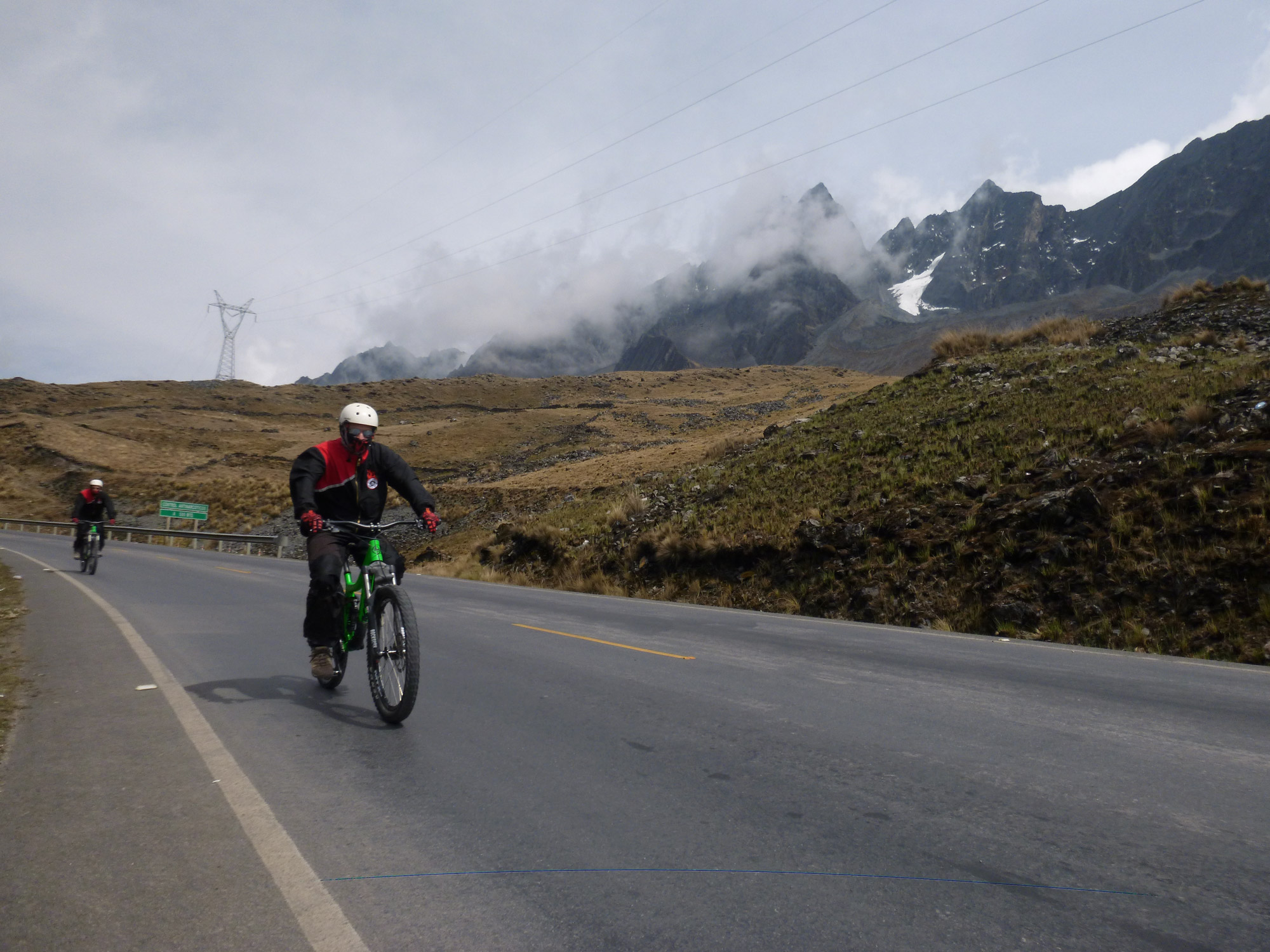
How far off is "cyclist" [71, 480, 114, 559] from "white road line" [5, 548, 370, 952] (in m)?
16.2

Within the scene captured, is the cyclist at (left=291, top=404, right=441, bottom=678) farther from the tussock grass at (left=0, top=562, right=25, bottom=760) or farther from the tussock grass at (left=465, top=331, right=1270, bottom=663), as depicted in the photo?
the tussock grass at (left=465, top=331, right=1270, bottom=663)

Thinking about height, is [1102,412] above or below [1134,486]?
above

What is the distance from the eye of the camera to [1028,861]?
3.01 m

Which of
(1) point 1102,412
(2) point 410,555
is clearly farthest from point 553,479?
(1) point 1102,412

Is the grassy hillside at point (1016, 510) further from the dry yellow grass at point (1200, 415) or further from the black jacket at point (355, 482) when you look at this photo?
the black jacket at point (355, 482)

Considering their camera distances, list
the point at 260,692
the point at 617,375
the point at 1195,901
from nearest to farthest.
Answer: the point at 1195,901
the point at 260,692
the point at 617,375

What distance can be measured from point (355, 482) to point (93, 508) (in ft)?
56.7

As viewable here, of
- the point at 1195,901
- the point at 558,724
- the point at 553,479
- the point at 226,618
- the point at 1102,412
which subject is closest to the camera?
the point at 1195,901

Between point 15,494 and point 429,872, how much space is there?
7369cm

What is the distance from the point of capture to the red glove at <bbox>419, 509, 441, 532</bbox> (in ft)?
19.4

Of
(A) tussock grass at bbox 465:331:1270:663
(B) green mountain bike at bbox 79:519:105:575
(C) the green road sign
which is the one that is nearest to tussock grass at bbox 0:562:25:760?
(B) green mountain bike at bbox 79:519:105:575

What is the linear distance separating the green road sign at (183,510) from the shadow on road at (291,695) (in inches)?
1631

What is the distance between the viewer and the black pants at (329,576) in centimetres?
586

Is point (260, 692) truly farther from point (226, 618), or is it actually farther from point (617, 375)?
point (617, 375)
